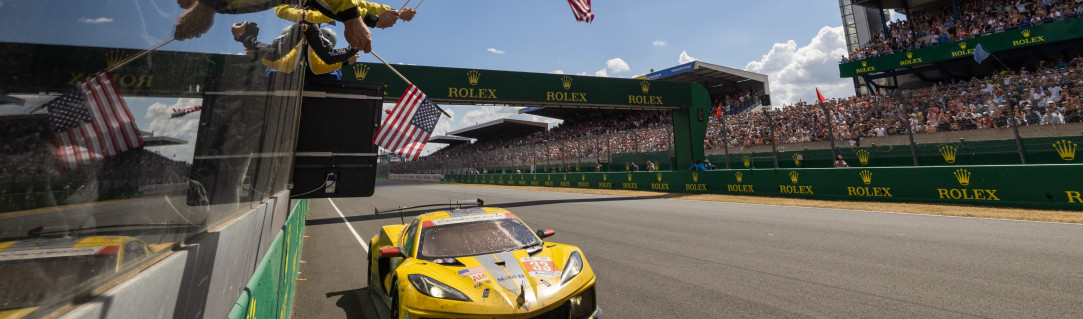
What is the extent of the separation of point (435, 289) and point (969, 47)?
108 feet

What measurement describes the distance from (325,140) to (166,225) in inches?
135

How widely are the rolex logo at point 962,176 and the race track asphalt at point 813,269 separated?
8.22ft

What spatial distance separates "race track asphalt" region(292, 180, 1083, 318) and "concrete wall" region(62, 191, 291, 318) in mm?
2700

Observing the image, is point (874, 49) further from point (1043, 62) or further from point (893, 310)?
point (893, 310)

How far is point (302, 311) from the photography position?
14.8ft

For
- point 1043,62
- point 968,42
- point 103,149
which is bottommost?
point 103,149

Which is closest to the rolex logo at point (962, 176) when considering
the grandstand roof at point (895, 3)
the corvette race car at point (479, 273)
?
the corvette race car at point (479, 273)

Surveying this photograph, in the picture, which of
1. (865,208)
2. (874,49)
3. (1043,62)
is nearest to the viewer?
(865,208)

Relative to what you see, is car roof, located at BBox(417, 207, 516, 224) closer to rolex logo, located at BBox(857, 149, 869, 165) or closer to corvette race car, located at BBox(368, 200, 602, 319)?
corvette race car, located at BBox(368, 200, 602, 319)

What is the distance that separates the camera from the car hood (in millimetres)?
3129

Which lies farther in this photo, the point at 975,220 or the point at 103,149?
the point at 975,220

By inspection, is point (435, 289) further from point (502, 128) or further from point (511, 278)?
point (502, 128)

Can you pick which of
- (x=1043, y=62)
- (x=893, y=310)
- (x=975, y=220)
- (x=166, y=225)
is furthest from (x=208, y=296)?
(x=1043, y=62)

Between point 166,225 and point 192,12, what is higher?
point 192,12
